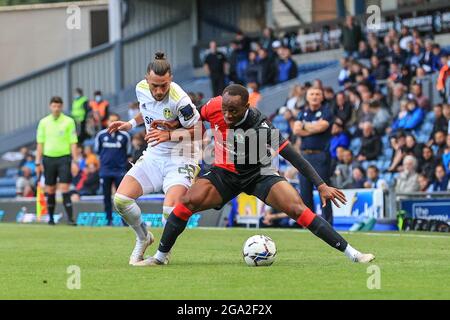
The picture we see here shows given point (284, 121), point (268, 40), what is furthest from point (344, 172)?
point (268, 40)

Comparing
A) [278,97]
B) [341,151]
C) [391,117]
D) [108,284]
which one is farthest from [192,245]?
[278,97]

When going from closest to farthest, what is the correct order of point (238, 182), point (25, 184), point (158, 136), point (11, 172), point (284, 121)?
point (238, 182) < point (158, 136) < point (284, 121) < point (25, 184) < point (11, 172)

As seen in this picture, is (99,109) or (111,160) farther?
(99,109)

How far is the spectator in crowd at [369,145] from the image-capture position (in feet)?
80.2

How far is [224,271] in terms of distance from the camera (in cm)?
1160

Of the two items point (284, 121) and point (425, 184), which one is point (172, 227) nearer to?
point (425, 184)

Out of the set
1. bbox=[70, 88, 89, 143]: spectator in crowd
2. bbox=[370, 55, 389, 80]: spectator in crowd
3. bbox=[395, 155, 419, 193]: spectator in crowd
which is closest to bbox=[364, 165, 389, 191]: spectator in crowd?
bbox=[395, 155, 419, 193]: spectator in crowd

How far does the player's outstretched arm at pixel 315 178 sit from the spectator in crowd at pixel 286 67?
1967 centimetres

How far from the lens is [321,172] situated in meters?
19.0

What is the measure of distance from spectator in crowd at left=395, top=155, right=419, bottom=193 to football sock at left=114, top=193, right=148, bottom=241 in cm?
949

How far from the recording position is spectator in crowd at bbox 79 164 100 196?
94.1 feet

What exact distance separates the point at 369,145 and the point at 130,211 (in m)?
12.4

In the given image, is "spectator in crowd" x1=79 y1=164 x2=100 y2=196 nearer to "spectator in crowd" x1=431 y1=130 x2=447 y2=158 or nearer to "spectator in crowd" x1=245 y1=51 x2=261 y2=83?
"spectator in crowd" x1=245 y1=51 x2=261 y2=83

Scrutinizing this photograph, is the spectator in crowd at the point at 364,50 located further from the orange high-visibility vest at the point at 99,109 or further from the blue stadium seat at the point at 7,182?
the blue stadium seat at the point at 7,182
